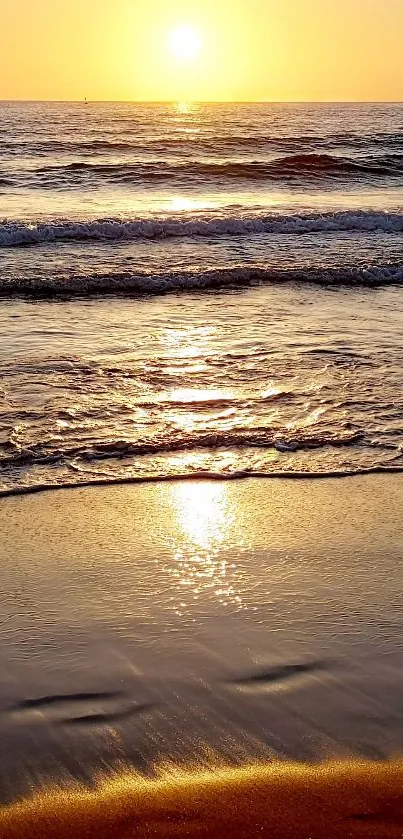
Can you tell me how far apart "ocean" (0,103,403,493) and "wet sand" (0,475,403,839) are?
2.42 feet

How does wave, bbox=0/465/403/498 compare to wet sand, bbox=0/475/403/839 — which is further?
wave, bbox=0/465/403/498

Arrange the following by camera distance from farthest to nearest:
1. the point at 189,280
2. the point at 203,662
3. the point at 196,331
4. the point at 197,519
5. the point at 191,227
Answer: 1. the point at 191,227
2. the point at 189,280
3. the point at 196,331
4. the point at 197,519
5. the point at 203,662

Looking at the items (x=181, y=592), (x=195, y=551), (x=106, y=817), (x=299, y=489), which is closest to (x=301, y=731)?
(x=106, y=817)

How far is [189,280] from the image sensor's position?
11.2m

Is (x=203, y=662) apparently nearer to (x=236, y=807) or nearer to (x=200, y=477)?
(x=236, y=807)

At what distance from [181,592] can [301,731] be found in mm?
919

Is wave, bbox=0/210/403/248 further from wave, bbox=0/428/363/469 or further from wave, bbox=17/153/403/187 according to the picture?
wave, bbox=0/428/363/469

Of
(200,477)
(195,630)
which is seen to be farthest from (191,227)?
(195,630)

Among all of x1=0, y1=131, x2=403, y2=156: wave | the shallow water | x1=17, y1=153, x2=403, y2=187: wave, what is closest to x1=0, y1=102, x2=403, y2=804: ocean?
the shallow water

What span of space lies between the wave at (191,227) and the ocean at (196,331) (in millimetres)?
37

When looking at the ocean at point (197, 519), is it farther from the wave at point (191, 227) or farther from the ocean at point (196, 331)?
the wave at point (191, 227)

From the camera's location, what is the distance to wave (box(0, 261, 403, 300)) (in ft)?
34.3

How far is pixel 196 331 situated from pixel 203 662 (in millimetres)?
5676

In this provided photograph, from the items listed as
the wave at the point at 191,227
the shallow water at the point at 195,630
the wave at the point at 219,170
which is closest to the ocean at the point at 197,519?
the shallow water at the point at 195,630
